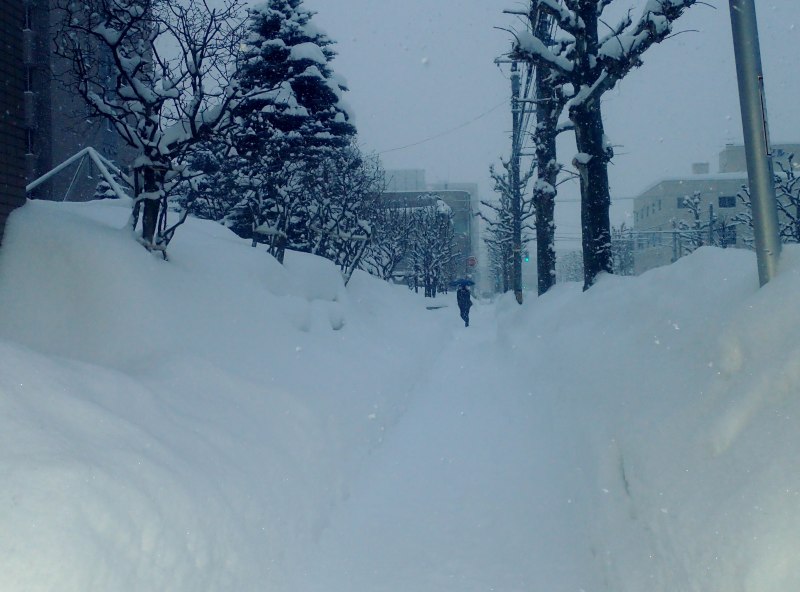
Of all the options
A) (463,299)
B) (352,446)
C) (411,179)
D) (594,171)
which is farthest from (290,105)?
(411,179)

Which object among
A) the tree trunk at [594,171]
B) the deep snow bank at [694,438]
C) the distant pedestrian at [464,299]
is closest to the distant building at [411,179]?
the distant pedestrian at [464,299]

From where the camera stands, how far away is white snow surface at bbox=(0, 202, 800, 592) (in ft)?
11.2

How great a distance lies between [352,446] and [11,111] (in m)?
5.19

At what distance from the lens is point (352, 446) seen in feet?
24.7

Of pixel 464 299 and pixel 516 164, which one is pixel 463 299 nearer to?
pixel 464 299

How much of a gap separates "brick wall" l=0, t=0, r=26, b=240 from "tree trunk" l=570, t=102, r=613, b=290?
8.36m

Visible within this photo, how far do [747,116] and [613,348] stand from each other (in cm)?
282

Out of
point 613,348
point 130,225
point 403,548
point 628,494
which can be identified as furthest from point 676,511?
point 130,225

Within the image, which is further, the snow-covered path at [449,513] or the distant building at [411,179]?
the distant building at [411,179]

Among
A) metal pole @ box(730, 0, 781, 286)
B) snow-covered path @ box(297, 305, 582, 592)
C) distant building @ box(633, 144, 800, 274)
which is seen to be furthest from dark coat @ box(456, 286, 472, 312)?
distant building @ box(633, 144, 800, 274)

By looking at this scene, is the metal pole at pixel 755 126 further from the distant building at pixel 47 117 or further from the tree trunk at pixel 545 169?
the distant building at pixel 47 117

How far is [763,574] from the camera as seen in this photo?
292 cm

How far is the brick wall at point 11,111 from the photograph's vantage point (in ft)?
24.6

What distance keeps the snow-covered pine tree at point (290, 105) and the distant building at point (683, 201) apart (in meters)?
43.1
